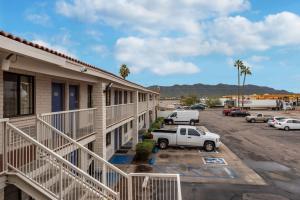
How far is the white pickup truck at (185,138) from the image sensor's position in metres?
26.1

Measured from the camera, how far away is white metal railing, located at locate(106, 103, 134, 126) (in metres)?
17.1

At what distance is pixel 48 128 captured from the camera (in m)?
8.45

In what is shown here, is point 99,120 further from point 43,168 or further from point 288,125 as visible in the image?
point 288,125

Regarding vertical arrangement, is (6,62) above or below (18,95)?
above

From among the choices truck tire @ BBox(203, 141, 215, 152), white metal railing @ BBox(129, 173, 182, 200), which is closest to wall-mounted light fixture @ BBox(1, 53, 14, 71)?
white metal railing @ BBox(129, 173, 182, 200)

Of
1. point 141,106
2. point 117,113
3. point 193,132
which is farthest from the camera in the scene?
point 141,106

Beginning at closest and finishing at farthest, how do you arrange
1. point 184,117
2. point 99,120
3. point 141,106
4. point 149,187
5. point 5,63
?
1. point 5,63
2. point 149,187
3. point 99,120
4. point 141,106
5. point 184,117

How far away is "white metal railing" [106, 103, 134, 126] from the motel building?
0.21 m

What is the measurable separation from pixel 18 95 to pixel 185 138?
1830cm

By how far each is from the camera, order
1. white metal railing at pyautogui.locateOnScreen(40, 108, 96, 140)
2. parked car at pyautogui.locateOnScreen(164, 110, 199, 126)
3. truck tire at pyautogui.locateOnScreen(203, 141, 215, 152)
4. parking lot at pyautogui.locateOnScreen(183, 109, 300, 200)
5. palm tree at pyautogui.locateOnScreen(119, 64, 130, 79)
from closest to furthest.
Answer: white metal railing at pyautogui.locateOnScreen(40, 108, 96, 140)
parking lot at pyautogui.locateOnScreen(183, 109, 300, 200)
truck tire at pyautogui.locateOnScreen(203, 141, 215, 152)
parked car at pyautogui.locateOnScreen(164, 110, 199, 126)
palm tree at pyautogui.locateOnScreen(119, 64, 130, 79)

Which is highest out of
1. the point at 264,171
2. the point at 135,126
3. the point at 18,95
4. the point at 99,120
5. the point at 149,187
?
the point at 18,95

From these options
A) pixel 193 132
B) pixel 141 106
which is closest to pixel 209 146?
pixel 193 132

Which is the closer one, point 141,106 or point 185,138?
Result: point 185,138

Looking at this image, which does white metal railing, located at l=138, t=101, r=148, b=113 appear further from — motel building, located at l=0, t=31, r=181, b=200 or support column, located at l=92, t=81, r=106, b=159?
support column, located at l=92, t=81, r=106, b=159
